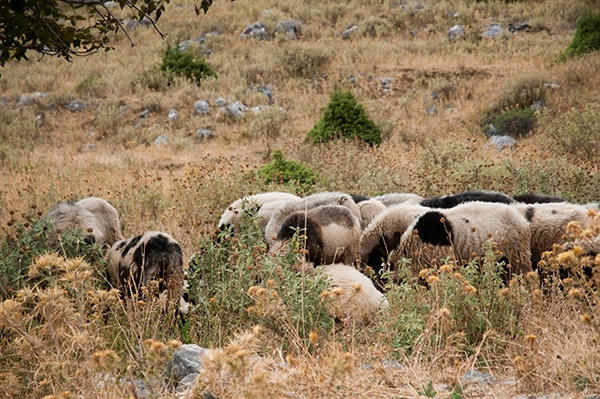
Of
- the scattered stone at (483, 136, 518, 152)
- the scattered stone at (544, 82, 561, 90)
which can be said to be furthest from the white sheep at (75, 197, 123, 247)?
the scattered stone at (544, 82, 561, 90)

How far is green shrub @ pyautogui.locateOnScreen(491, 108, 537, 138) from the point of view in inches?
642

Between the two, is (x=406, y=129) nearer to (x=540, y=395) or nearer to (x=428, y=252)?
(x=428, y=252)

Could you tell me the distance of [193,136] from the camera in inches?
755

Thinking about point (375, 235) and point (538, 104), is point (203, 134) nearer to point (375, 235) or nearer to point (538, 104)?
point (538, 104)

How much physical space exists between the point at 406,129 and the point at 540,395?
1469 cm

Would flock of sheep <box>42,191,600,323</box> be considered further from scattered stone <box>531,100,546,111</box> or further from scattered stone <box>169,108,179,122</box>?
scattered stone <box>169,108,179,122</box>

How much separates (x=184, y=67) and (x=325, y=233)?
1869 centimetres

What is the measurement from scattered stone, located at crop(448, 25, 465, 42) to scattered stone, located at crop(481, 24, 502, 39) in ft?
3.03

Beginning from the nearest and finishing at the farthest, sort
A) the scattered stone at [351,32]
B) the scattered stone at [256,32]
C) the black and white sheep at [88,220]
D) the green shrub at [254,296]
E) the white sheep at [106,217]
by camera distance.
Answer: the green shrub at [254,296] < the black and white sheep at [88,220] < the white sheep at [106,217] < the scattered stone at [351,32] < the scattered stone at [256,32]

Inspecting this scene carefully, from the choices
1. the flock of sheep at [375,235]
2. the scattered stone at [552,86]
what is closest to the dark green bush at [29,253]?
the flock of sheep at [375,235]

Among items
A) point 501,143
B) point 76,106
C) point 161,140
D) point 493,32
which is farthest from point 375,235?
point 493,32

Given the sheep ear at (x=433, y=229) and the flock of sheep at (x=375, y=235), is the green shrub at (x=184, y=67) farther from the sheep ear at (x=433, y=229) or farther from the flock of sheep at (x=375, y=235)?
the sheep ear at (x=433, y=229)

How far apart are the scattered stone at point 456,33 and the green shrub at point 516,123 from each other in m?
11.0

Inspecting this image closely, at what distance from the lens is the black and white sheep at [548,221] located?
21.7ft
